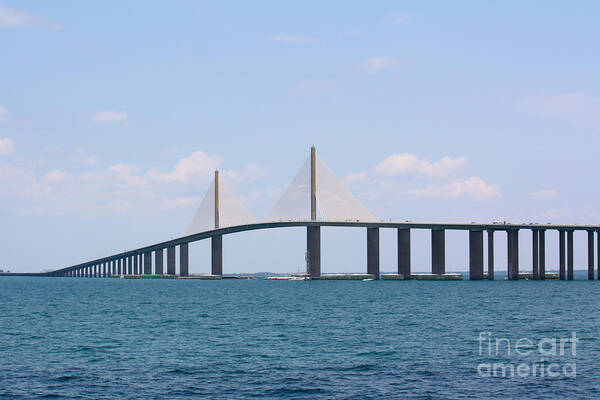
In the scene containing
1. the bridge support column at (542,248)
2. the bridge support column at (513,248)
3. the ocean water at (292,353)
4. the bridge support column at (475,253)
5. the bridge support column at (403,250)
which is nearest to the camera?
the ocean water at (292,353)

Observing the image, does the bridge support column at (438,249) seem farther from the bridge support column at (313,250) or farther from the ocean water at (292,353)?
the ocean water at (292,353)

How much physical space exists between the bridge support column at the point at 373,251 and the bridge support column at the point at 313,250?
1104 cm

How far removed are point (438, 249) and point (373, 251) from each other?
558 inches

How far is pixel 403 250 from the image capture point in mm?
173750

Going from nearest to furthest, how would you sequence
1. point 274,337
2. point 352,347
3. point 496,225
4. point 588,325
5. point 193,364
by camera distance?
point 193,364 → point 352,347 → point 274,337 → point 588,325 → point 496,225

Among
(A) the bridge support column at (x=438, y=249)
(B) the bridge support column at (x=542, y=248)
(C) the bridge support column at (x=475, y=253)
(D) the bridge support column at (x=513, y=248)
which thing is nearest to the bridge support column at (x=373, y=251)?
(A) the bridge support column at (x=438, y=249)

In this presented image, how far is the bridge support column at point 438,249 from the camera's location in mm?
171125

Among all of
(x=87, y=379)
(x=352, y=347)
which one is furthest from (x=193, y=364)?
(x=352, y=347)

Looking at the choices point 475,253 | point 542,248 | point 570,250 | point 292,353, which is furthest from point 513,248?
point 292,353

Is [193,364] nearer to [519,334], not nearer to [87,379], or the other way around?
[87,379]

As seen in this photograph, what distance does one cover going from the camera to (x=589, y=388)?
34.0 metres

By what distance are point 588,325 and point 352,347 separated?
75.1 ft

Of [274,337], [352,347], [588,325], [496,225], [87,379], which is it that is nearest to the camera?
[87,379]

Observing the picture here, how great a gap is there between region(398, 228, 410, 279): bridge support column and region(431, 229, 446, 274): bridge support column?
5418 mm
